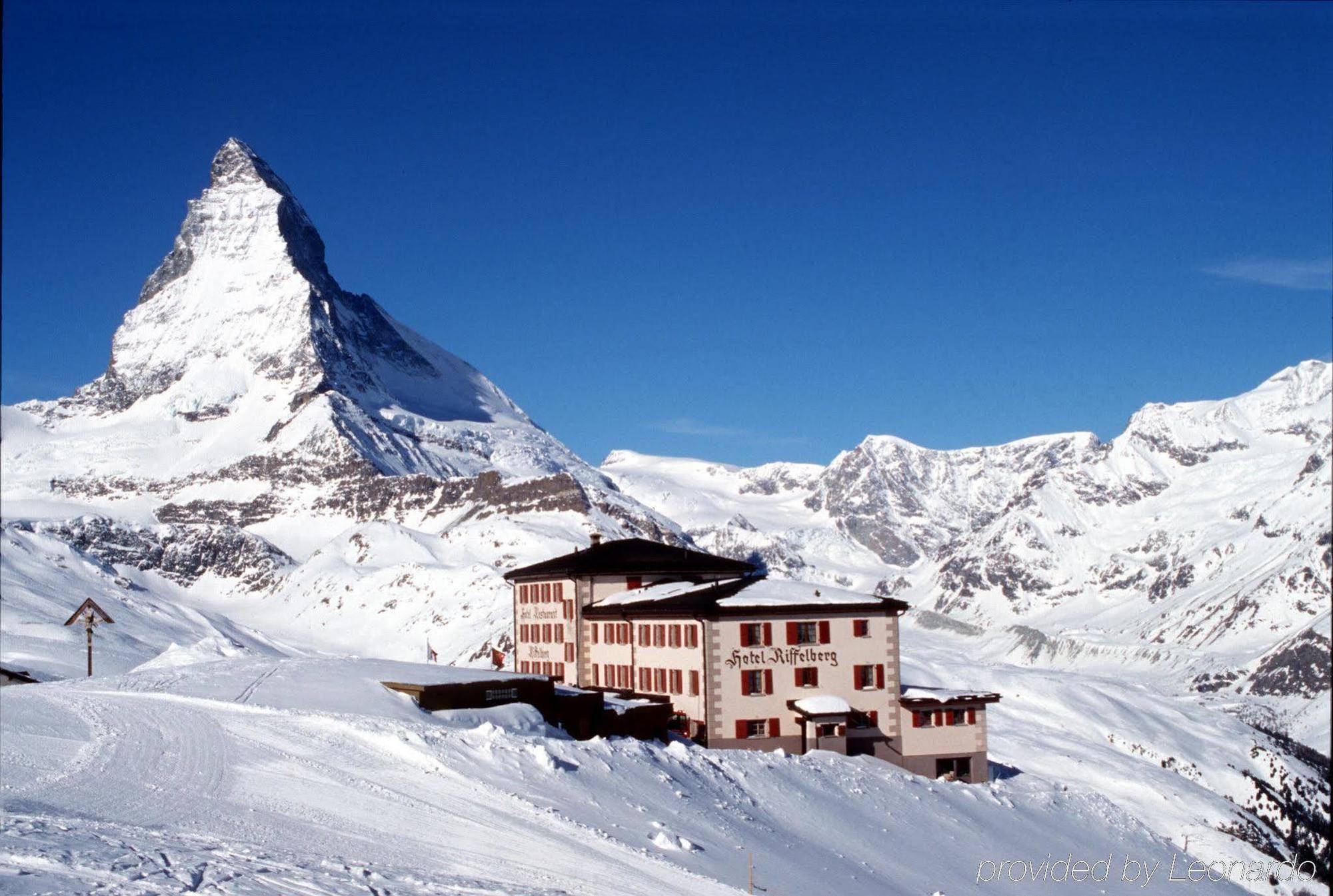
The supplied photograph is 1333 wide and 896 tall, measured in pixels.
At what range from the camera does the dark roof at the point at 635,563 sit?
7606cm

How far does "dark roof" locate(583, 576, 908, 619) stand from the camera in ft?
208

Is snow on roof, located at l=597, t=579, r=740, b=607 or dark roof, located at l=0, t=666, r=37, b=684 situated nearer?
snow on roof, located at l=597, t=579, r=740, b=607

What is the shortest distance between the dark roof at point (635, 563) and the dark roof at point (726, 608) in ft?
17.3

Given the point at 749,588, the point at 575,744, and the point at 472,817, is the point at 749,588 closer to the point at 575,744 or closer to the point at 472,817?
the point at 575,744

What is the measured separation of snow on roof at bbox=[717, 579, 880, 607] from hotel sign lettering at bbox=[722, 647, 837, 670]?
1991 millimetres

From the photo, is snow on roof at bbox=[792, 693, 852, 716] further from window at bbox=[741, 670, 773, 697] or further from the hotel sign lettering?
the hotel sign lettering

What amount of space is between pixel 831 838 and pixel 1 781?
23713 millimetres

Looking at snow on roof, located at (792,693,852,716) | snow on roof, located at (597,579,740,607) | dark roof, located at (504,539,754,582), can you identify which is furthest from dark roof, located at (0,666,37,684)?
snow on roof, located at (792,693,852,716)

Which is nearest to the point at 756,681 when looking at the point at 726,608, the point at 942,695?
the point at 726,608

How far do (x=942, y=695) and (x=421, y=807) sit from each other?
3637cm

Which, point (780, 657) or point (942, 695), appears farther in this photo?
point (942, 695)

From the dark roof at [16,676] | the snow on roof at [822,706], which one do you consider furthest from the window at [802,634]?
the dark roof at [16,676]

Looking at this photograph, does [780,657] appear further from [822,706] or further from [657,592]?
[657,592]

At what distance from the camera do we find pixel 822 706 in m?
62.8
